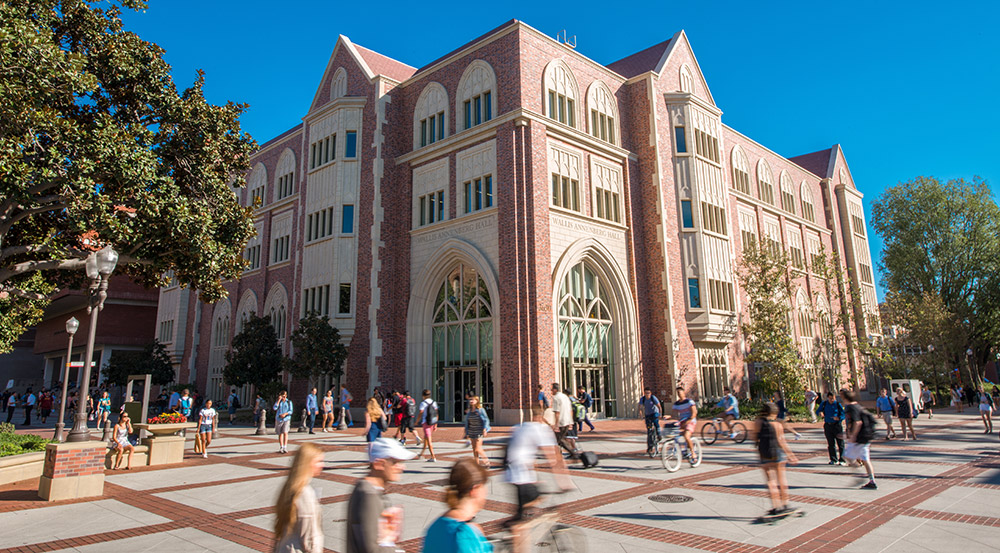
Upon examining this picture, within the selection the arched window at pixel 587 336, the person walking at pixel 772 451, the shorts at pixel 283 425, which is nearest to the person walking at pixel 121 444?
the shorts at pixel 283 425

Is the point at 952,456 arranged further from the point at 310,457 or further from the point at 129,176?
the point at 129,176

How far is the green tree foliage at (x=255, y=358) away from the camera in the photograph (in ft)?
102

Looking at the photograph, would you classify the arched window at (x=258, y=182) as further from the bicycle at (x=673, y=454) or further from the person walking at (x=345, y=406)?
the bicycle at (x=673, y=454)

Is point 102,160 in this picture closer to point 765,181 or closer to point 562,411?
point 562,411

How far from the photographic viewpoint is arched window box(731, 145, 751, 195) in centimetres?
4022

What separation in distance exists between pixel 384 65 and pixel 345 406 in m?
21.2

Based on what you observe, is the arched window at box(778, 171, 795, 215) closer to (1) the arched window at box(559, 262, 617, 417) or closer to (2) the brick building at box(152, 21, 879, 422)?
(2) the brick building at box(152, 21, 879, 422)

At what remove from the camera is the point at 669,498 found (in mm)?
9500

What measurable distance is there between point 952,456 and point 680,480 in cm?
829

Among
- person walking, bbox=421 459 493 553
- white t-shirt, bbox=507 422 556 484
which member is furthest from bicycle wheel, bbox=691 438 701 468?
person walking, bbox=421 459 493 553

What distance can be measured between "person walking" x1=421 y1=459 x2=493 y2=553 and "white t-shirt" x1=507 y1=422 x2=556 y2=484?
3.21 meters

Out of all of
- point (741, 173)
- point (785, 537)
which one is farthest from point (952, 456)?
point (741, 173)

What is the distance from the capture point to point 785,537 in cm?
710

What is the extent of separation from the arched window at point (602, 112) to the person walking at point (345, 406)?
17.6 metres
